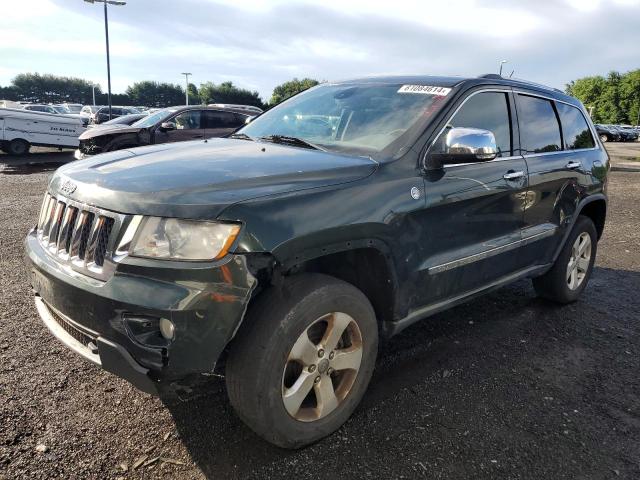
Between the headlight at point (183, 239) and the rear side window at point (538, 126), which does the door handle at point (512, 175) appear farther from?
the headlight at point (183, 239)

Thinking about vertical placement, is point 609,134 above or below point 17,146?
above

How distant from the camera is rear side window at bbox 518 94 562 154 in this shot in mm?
3848

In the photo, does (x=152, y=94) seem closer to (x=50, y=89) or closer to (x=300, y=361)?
(x=50, y=89)

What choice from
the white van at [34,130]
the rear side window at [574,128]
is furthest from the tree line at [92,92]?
the rear side window at [574,128]

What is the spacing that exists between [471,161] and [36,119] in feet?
57.0

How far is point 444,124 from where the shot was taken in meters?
3.06

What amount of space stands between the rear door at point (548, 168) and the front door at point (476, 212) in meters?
0.15

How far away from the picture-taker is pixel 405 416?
9.27ft

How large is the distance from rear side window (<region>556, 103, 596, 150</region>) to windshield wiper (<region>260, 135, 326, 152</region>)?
8.07 ft

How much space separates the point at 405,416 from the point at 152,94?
3761 inches

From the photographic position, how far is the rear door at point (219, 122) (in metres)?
12.6

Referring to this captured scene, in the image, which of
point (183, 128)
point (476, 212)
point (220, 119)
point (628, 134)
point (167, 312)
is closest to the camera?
point (167, 312)

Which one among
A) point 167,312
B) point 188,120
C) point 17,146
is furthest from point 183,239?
point 17,146

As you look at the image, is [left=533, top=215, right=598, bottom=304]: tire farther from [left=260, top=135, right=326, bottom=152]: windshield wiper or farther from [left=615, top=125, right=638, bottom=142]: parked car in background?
[left=615, top=125, right=638, bottom=142]: parked car in background
